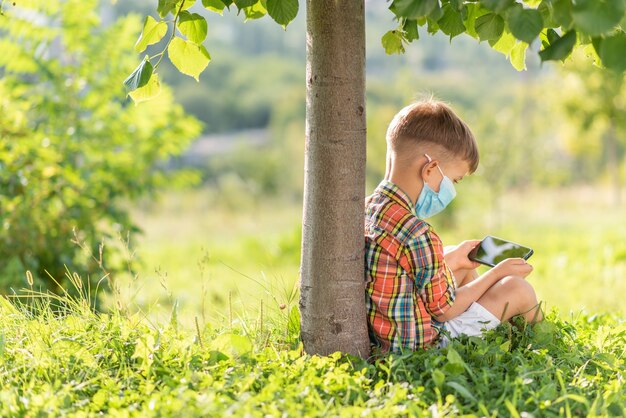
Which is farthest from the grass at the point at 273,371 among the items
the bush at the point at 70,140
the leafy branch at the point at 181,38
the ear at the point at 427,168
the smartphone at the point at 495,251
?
the bush at the point at 70,140

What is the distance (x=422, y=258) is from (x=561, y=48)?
86cm

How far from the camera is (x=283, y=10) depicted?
7.72 feet

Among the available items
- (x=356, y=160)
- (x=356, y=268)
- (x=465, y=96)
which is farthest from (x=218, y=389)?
(x=465, y=96)

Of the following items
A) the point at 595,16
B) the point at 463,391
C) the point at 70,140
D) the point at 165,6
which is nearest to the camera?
the point at 595,16

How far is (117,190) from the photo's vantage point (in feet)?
17.0

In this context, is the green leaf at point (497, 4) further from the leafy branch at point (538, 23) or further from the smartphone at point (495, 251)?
the smartphone at point (495, 251)

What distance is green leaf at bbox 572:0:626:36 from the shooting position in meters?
1.84

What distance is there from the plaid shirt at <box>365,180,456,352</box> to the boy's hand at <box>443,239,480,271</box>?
410 millimetres

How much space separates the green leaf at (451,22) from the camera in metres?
2.51

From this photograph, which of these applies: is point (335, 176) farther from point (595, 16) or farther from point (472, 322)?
point (595, 16)

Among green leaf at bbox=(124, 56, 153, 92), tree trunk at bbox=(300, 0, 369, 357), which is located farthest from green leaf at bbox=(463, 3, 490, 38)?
green leaf at bbox=(124, 56, 153, 92)

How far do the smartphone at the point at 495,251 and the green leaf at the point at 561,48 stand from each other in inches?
39.6

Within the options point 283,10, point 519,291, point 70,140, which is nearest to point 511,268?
point 519,291

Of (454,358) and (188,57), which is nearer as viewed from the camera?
(454,358)
